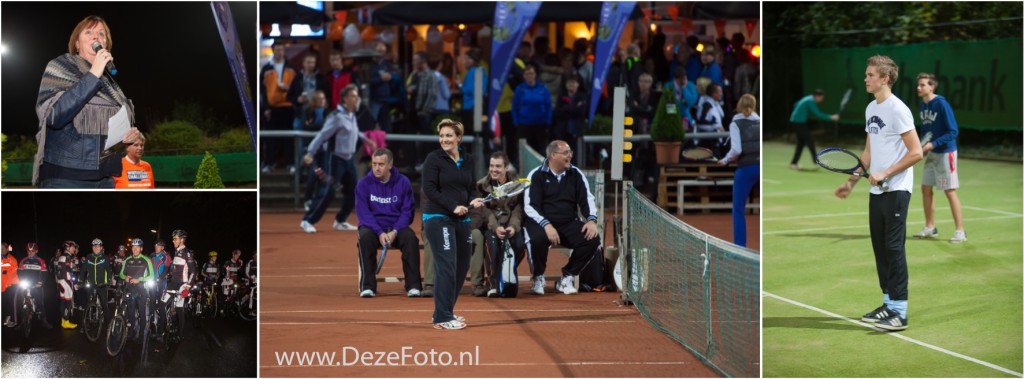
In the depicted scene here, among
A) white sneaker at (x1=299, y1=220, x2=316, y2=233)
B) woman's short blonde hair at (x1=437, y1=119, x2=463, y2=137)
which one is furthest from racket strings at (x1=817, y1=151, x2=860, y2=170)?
white sneaker at (x1=299, y1=220, x2=316, y2=233)

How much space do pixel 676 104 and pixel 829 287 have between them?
422 centimetres

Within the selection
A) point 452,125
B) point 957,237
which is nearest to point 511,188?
point 452,125

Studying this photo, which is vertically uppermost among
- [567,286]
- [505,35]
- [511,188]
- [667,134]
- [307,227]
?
[505,35]

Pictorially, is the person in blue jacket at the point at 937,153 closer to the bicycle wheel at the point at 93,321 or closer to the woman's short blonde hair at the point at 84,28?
the woman's short blonde hair at the point at 84,28

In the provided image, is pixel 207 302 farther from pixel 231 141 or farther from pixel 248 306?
pixel 231 141

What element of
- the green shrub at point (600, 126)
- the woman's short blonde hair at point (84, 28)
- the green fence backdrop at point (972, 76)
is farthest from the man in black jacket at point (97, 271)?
the green fence backdrop at point (972, 76)

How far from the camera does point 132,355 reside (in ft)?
20.1

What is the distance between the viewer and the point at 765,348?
7207 mm

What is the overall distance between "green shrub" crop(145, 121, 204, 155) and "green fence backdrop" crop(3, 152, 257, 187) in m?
0.04

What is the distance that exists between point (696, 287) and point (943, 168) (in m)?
4.24

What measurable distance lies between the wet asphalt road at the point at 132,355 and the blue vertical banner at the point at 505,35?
22.5 feet

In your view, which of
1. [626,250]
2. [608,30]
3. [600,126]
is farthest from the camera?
[600,126]

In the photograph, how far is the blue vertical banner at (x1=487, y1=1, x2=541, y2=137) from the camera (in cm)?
1270

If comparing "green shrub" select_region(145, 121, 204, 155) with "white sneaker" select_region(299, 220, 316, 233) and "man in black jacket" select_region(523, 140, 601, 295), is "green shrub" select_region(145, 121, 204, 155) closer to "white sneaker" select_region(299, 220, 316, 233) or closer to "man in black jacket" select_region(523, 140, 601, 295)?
"man in black jacket" select_region(523, 140, 601, 295)
